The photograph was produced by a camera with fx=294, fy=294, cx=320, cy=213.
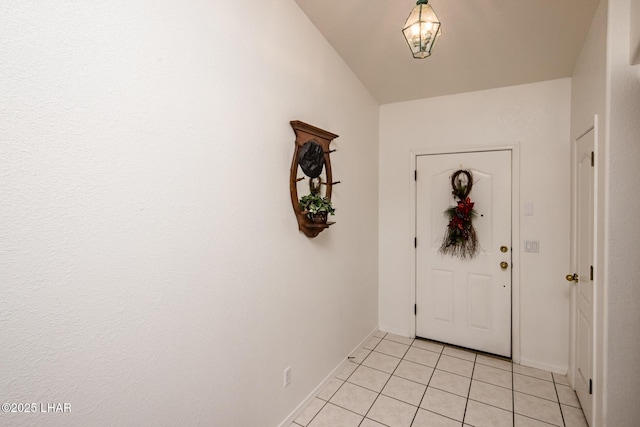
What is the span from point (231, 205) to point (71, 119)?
70 centimetres

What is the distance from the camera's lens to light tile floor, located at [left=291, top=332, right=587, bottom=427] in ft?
6.43

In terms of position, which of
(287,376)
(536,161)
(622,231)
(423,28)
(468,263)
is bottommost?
(287,376)

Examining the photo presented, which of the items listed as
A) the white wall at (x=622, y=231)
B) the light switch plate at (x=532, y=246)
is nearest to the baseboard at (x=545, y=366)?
the light switch plate at (x=532, y=246)

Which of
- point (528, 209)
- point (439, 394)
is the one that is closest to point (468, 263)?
point (528, 209)

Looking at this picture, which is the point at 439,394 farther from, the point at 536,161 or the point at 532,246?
the point at 536,161

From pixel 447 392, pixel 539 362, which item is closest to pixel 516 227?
pixel 539 362

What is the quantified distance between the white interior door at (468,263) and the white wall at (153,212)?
1646mm

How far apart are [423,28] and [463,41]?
117cm

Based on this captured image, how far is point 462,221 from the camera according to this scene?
9.39 ft

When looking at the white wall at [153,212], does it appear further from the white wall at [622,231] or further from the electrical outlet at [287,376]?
the white wall at [622,231]

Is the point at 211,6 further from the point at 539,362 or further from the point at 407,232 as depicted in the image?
the point at 539,362

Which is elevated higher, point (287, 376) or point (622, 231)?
point (622, 231)

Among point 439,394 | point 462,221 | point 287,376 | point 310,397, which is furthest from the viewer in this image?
point 462,221

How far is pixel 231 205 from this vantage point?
57.0 inches
